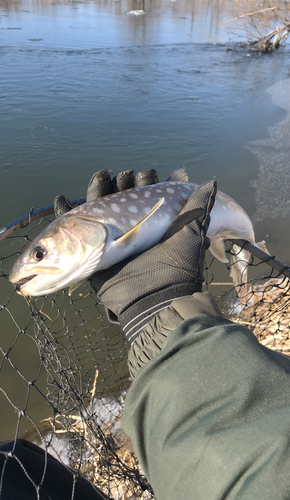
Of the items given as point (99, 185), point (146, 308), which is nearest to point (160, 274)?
point (146, 308)

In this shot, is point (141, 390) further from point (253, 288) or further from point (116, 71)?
point (116, 71)

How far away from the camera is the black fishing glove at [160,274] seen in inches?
77.2

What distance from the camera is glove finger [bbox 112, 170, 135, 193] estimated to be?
2.50m

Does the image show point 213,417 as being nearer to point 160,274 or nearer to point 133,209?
point 160,274

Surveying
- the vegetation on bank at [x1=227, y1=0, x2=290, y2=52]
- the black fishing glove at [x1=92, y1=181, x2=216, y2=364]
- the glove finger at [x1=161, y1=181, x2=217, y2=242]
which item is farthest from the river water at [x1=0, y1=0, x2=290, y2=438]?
the black fishing glove at [x1=92, y1=181, x2=216, y2=364]

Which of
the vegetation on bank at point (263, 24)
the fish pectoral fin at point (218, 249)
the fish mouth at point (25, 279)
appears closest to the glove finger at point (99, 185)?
the fish mouth at point (25, 279)

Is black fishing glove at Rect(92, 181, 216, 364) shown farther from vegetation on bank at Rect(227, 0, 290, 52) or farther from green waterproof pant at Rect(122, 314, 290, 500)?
vegetation on bank at Rect(227, 0, 290, 52)

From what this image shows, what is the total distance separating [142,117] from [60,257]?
7296mm

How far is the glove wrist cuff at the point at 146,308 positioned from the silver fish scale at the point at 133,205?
56 centimetres

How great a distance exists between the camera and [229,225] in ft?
9.09

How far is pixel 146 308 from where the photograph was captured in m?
1.95

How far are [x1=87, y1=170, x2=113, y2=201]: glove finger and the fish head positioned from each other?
398 millimetres

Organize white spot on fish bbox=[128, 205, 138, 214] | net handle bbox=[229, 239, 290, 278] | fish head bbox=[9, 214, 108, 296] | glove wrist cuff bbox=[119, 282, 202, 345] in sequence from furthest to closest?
net handle bbox=[229, 239, 290, 278]
white spot on fish bbox=[128, 205, 138, 214]
fish head bbox=[9, 214, 108, 296]
glove wrist cuff bbox=[119, 282, 202, 345]

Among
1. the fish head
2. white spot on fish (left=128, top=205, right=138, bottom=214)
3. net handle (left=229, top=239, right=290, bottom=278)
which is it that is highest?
white spot on fish (left=128, top=205, right=138, bottom=214)
